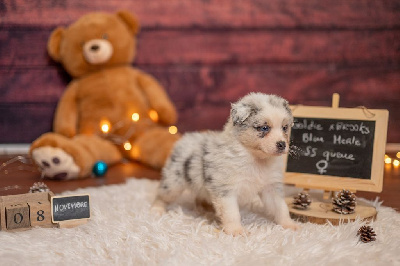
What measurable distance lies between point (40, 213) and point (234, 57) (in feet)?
6.47

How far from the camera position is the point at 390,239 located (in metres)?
1.53

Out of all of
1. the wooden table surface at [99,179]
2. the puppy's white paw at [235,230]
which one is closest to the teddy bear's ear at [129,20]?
the wooden table surface at [99,179]

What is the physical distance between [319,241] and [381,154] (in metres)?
0.56

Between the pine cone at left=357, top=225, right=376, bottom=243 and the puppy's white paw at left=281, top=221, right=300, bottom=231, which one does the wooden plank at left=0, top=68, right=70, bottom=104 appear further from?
the pine cone at left=357, top=225, right=376, bottom=243

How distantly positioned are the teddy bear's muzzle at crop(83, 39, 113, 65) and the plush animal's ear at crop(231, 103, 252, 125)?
1.44 m

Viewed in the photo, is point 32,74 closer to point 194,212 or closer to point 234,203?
point 194,212

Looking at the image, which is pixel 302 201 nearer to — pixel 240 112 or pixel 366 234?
pixel 366 234

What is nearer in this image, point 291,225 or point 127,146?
point 291,225

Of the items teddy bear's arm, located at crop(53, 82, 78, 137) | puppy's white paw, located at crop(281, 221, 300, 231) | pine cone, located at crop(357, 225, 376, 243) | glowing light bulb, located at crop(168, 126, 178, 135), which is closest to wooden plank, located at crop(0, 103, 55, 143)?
teddy bear's arm, located at crop(53, 82, 78, 137)

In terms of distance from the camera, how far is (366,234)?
151 centimetres

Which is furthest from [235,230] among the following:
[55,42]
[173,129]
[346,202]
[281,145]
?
[55,42]

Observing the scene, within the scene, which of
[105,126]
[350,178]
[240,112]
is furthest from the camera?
[105,126]

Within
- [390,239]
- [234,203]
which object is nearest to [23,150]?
[234,203]

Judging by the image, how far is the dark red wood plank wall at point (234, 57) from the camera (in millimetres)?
3088
